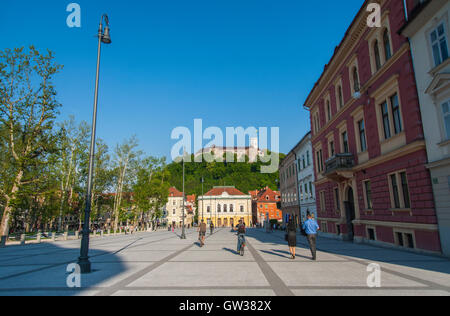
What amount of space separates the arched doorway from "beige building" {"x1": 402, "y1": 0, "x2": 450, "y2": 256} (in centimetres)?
933

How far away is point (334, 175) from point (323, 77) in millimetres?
9518

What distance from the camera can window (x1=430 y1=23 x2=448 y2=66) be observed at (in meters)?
11.0

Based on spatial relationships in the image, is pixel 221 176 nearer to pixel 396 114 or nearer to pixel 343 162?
pixel 343 162

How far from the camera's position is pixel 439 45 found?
11281 mm

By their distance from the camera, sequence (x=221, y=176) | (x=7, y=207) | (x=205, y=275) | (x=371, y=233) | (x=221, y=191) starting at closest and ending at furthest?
(x=205, y=275)
(x=371, y=233)
(x=7, y=207)
(x=221, y=191)
(x=221, y=176)

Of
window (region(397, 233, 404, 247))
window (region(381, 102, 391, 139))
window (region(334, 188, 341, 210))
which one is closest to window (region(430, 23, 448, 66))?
window (region(381, 102, 391, 139))

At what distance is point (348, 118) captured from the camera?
2000 centimetres

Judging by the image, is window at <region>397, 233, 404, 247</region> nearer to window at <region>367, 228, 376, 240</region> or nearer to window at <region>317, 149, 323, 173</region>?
window at <region>367, 228, 376, 240</region>

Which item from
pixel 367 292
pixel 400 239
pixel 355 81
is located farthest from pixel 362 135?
pixel 367 292

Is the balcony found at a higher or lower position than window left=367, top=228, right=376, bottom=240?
higher

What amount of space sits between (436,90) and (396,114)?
3360mm

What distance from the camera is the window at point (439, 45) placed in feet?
36.2
